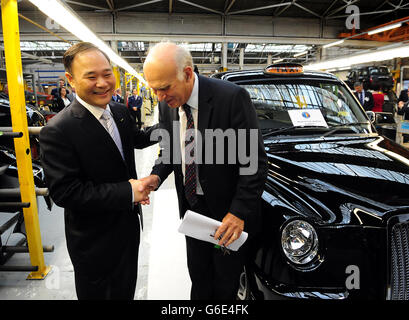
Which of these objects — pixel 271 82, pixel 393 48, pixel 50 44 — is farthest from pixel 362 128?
pixel 50 44

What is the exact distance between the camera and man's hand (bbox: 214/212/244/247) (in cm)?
131

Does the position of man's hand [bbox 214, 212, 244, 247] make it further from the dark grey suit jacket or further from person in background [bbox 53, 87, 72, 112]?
person in background [bbox 53, 87, 72, 112]

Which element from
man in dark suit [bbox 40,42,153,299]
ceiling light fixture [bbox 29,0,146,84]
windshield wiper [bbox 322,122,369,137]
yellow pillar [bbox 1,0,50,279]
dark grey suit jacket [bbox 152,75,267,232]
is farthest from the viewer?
ceiling light fixture [bbox 29,0,146,84]

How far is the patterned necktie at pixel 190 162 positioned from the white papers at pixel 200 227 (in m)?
0.25

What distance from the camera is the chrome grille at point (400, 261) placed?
1.29 metres

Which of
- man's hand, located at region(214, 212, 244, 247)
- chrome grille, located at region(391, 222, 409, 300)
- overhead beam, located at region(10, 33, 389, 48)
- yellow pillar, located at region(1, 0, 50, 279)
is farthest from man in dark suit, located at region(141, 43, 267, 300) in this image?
overhead beam, located at region(10, 33, 389, 48)

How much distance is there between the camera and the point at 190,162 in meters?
1.47

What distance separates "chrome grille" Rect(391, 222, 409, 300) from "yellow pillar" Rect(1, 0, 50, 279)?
2579 mm

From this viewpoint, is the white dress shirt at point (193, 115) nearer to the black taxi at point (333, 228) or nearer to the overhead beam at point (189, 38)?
the black taxi at point (333, 228)

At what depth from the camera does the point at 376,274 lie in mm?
1289

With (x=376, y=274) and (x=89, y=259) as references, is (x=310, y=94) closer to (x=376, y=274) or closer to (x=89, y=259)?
(x=376, y=274)

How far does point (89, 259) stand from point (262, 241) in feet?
2.89

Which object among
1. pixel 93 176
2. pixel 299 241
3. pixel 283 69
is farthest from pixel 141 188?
pixel 283 69

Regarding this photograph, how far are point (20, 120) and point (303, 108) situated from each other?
2298 mm
